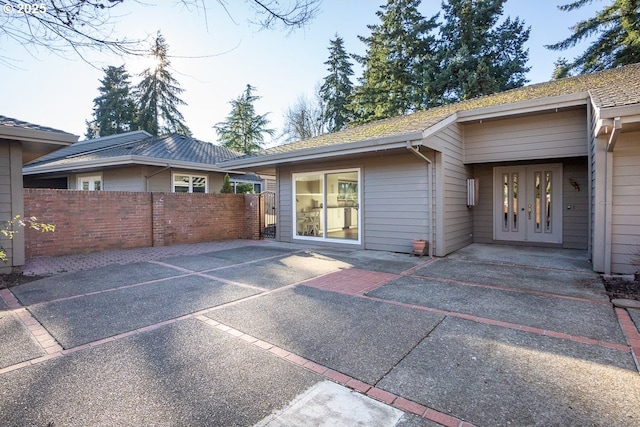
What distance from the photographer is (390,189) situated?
8.01 m

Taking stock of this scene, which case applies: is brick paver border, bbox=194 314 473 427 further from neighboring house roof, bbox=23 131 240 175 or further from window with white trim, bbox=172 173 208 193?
window with white trim, bbox=172 173 208 193

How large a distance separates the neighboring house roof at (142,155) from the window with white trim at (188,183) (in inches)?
32.7

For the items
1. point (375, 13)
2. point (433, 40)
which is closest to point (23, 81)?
point (433, 40)

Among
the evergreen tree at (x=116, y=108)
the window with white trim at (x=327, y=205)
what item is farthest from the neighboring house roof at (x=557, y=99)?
the evergreen tree at (x=116, y=108)

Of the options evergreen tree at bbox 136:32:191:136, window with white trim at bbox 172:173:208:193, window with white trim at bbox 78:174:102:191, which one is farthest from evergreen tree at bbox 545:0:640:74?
evergreen tree at bbox 136:32:191:136

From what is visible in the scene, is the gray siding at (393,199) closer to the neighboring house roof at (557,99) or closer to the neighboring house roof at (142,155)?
the neighboring house roof at (557,99)

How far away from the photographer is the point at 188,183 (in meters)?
13.3

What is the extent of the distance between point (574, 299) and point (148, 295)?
19.3ft

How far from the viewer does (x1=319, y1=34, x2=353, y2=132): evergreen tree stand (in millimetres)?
26027

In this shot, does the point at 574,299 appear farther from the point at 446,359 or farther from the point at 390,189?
the point at 390,189

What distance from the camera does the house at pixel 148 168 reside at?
1146 cm

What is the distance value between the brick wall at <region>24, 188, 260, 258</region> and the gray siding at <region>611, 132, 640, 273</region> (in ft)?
30.1

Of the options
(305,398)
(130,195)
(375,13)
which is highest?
(375,13)

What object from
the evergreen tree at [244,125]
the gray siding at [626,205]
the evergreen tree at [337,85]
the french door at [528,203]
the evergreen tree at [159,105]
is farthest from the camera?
the evergreen tree at [244,125]
